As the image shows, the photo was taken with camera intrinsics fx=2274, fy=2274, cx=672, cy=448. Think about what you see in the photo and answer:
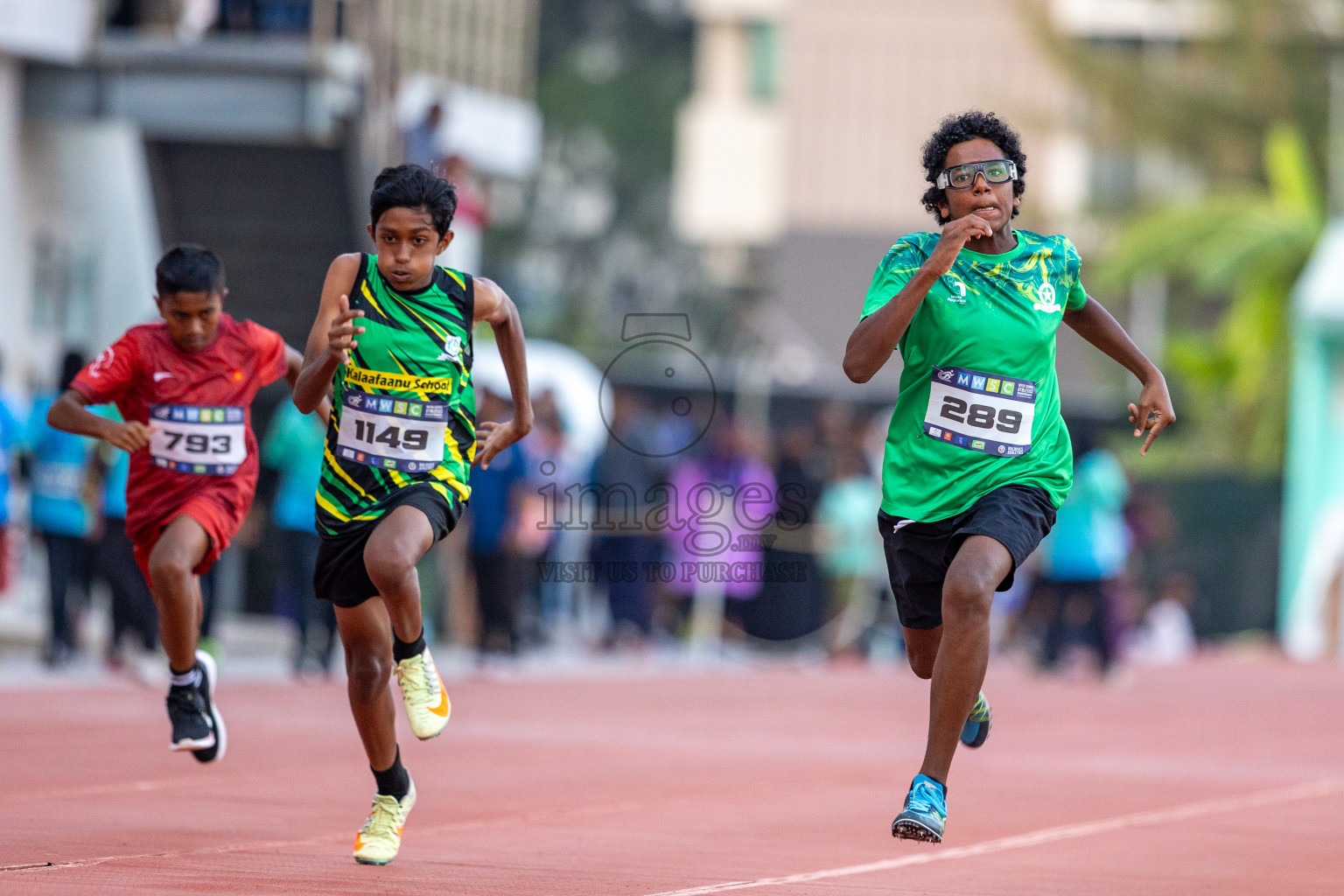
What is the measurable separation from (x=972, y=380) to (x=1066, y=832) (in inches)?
88.2

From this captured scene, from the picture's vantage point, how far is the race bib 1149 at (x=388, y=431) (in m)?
6.46

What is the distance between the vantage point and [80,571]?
47.1 feet

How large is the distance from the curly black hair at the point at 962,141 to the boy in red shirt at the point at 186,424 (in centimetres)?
263

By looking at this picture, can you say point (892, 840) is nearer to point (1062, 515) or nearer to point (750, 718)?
point (750, 718)

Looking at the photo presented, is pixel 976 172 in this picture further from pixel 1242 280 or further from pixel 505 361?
pixel 1242 280

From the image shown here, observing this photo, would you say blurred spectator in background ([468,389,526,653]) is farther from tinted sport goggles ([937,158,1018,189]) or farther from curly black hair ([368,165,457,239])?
tinted sport goggles ([937,158,1018,189])

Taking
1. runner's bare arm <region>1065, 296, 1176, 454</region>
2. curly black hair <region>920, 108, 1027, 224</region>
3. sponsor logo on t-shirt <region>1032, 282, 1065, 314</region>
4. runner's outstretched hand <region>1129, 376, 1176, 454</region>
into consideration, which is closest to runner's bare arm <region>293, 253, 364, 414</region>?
curly black hair <region>920, 108, 1027, 224</region>

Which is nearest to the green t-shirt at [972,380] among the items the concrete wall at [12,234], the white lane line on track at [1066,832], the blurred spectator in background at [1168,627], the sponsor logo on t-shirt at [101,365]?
the white lane line on track at [1066,832]

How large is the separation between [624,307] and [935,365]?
4934 centimetres

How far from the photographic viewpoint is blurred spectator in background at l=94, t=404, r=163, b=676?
45.1ft

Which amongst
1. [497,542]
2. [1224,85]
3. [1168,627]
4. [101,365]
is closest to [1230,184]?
[1224,85]

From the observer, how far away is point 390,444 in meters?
6.47

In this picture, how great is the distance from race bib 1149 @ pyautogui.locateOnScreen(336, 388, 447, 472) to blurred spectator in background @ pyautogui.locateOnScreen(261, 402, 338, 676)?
8084 mm

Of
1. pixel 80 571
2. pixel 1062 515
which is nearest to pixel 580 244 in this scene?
pixel 1062 515
